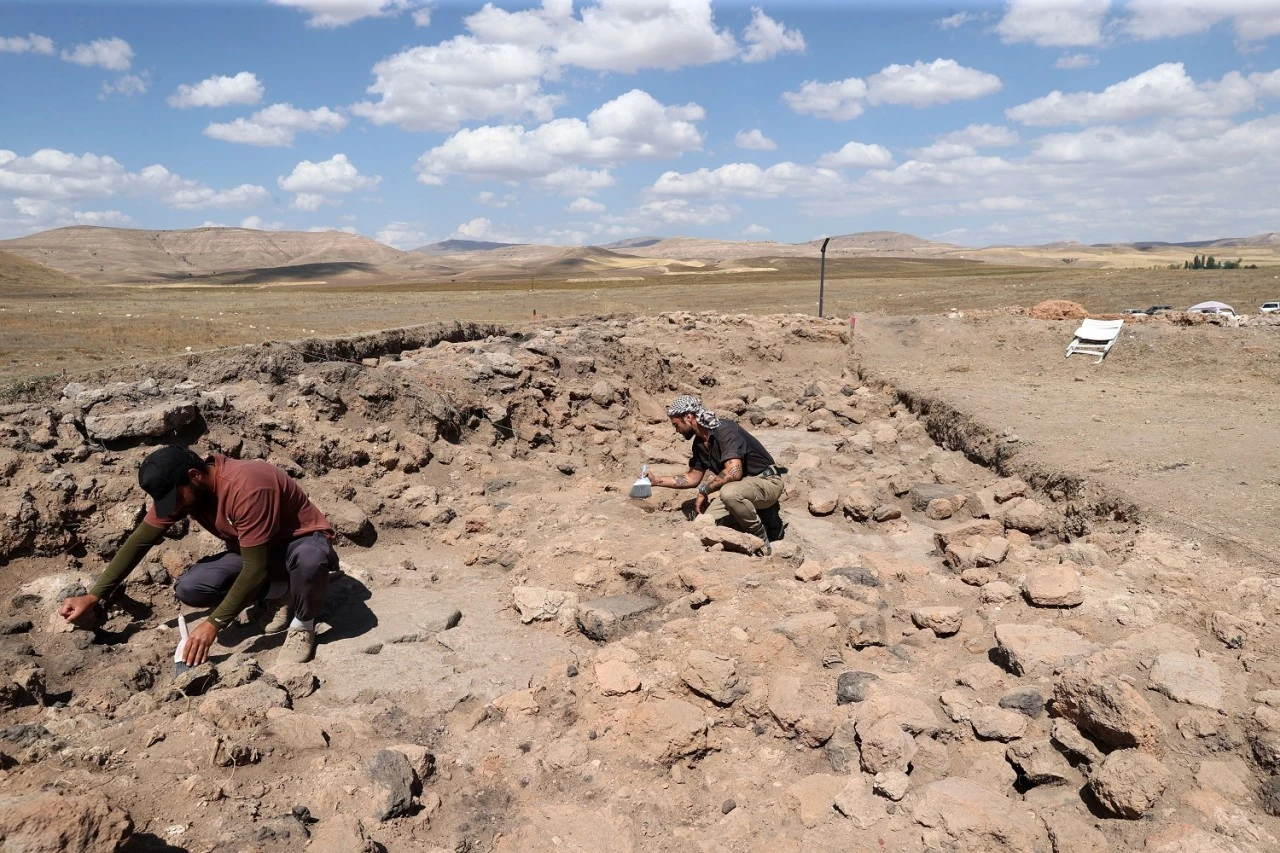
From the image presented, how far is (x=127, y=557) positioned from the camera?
4.03 meters

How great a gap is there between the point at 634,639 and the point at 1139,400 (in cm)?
868

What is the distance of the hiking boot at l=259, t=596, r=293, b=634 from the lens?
4.54 meters

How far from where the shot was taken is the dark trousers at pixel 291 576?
424 centimetres

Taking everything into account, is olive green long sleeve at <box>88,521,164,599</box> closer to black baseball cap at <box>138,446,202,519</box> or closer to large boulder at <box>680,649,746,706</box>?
black baseball cap at <box>138,446,202,519</box>

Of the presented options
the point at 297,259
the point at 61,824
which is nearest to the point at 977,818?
the point at 61,824

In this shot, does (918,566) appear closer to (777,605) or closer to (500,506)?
(777,605)

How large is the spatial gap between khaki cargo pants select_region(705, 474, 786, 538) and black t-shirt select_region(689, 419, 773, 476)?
11 centimetres

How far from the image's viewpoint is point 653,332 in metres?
14.7

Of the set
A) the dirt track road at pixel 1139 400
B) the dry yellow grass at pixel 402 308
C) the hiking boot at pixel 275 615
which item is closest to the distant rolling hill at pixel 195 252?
the dry yellow grass at pixel 402 308

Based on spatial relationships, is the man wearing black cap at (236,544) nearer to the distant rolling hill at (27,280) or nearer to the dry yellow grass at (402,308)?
the dry yellow grass at (402,308)

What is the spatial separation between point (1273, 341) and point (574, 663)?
13544 mm

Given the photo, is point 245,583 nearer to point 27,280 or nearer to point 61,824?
point 61,824

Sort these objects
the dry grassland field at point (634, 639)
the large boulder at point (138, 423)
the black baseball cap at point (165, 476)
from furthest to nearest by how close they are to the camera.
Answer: the large boulder at point (138, 423), the black baseball cap at point (165, 476), the dry grassland field at point (634, 639)

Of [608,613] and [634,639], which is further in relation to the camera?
[608,613]
